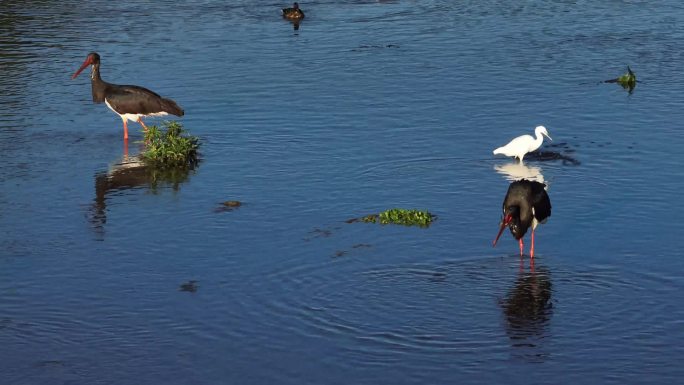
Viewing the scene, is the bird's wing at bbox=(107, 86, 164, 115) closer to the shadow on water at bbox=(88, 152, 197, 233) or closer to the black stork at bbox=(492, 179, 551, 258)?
the shadow on water at bbox=(88, 152, 197, 233)

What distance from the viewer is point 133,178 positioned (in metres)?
24.4

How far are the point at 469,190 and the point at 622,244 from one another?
3.74m

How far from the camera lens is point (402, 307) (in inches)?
691

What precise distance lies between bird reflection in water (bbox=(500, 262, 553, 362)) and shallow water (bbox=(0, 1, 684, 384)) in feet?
0.12

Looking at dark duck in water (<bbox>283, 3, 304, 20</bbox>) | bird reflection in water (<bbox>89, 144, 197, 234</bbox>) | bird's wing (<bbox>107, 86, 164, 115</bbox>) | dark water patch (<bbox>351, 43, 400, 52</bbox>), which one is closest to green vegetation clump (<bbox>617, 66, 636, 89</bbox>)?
dark water patch (<bbox>351, 43, 400, 52</bbox>)

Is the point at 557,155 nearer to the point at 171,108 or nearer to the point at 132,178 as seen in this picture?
the point at 171,108

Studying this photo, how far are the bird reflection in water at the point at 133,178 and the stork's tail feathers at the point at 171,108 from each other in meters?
1.60

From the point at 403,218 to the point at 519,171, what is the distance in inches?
157

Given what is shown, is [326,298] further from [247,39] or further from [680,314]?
[247,39]

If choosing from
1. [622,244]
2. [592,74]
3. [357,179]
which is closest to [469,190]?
[357,179]

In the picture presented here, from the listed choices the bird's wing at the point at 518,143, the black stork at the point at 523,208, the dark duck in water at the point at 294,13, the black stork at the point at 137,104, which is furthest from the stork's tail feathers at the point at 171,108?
the dark duck in water at the point at 294,13

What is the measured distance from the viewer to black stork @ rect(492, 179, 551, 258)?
19047 millimetres

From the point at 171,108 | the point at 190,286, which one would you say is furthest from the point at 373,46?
the point at 190,286

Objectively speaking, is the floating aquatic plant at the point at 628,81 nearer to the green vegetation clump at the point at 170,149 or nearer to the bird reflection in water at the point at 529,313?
the green vegetation clump at the point at 170,149
